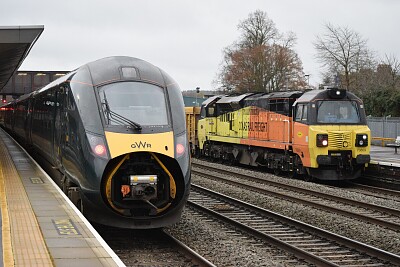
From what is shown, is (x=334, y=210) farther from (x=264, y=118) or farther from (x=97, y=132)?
Answer: (x=264, y=118)

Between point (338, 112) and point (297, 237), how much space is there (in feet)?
32.2

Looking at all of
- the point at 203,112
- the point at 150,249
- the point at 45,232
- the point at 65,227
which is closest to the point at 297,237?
the point at 150,249

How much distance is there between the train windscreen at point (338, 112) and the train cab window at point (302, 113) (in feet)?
1.67

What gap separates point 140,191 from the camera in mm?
9945

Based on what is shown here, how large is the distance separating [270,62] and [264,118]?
135 feet

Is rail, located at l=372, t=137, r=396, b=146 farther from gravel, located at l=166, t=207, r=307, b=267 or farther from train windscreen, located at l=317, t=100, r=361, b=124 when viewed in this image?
gravel, located at l=166, t=207, r=307, b=267

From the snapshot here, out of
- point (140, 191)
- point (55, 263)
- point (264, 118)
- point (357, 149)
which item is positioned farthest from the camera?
point (264, 118)

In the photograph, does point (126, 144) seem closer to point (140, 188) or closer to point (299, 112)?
point (140, 188)

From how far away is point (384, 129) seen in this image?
1678 inches

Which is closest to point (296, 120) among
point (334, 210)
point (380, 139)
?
point (334, 210)

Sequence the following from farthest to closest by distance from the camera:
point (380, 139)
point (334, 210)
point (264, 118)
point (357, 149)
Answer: point (380, 139) < point (264, 118) < point (357, 149) < point (334, 210)

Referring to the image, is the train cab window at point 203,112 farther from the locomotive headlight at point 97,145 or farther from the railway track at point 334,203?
the locomotive headlight at point 97,145

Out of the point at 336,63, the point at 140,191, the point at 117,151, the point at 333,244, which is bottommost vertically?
the point at 333,244

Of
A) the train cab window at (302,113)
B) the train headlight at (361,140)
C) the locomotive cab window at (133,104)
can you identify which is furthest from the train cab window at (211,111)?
the locomotive cab window at (133,104)
